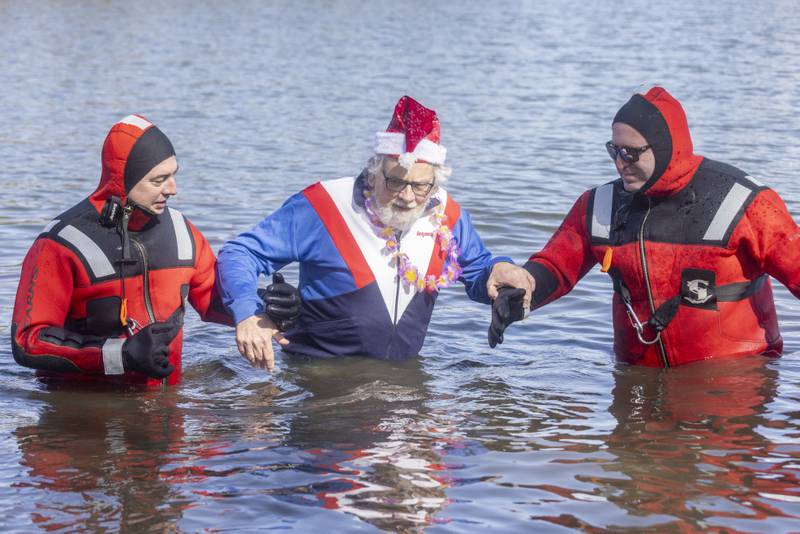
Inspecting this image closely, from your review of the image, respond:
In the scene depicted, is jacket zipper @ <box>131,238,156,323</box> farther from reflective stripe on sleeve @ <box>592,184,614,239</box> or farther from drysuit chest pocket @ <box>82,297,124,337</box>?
reflective stripe on sleeve @ <box>592,184,614,239</box>

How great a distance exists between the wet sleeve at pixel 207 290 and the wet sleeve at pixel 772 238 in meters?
2.74

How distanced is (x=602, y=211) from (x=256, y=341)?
2070 millimetres

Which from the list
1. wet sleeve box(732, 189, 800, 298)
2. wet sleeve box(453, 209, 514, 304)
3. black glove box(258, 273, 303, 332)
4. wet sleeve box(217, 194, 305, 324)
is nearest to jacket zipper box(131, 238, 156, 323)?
wet sleeve box(217, 194, 305, 324)

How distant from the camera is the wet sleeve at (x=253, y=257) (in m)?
6.24

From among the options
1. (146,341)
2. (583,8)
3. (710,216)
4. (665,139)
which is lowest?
(146,341)

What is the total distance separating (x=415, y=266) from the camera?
265 inches

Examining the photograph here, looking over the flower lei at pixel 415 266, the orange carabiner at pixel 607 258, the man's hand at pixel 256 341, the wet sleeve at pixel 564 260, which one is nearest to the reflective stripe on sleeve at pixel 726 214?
the orange carabiner at pixel 607 258

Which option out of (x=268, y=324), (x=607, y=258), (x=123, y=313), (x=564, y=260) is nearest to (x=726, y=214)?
(x=607, y=258)

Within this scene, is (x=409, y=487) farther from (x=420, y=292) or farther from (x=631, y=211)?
(x=631, y=211)

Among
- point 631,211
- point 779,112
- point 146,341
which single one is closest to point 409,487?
point 146,341

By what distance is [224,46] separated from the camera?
92.5 feet

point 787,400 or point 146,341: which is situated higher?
point 146,341

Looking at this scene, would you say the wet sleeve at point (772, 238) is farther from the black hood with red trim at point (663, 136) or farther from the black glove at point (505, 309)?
the black glove at point (505, 309)

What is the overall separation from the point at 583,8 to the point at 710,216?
3264 cm
